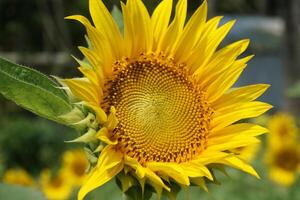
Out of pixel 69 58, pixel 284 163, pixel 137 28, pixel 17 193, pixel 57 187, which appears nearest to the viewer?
pixel 137 28

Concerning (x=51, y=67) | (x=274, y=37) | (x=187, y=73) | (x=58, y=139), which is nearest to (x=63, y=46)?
(x=51, y=67)

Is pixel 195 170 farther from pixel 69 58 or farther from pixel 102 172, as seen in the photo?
pixel 69 58

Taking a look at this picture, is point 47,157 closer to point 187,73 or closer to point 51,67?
point 51,67

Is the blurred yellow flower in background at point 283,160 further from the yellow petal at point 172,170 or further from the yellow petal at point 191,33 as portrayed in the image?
the yellow petal at point 172,170

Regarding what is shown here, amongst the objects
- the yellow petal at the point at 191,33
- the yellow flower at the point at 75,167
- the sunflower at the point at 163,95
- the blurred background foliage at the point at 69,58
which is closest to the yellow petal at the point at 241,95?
the sunflower at the point at 163,95

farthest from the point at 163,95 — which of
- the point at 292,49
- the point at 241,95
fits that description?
the point at 292,49

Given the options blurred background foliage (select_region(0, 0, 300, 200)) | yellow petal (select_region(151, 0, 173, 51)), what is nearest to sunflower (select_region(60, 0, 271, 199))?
yellow petal (select_region(151, 0, 173, 51))
